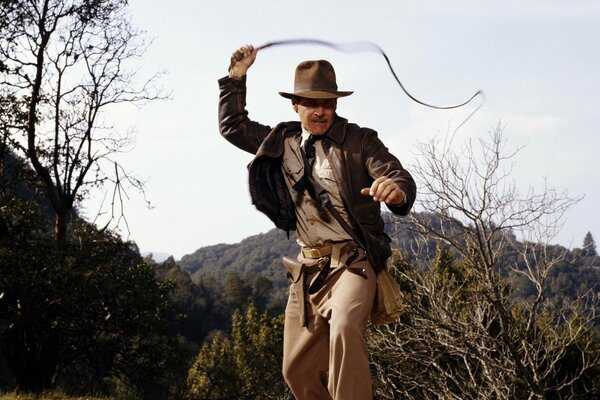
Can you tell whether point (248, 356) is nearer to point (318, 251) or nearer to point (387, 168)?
point (318, 251)

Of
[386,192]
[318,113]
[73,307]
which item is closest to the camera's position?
[386,192]

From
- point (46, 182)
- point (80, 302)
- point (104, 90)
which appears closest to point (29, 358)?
point (80, 302)

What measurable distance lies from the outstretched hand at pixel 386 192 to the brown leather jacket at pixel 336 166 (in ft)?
0.24

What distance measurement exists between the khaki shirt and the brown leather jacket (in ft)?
0.13

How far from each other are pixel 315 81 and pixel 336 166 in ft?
1.50

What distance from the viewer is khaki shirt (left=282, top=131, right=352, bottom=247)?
14.7 ft

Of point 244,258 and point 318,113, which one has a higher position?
point 244,258

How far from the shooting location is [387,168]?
4.37 m

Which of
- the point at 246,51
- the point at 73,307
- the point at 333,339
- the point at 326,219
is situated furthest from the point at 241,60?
the point at 73,307

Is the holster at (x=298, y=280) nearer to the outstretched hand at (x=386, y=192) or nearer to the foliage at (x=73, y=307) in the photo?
the outstretched hand at (x=386, y=192)

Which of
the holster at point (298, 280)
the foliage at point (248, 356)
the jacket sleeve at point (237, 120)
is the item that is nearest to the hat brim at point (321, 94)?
the jacket sleeve at point (237, 120)

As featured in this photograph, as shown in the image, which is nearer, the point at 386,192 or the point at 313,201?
the point at 386,192

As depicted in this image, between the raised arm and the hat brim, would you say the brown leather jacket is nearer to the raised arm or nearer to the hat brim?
the raised arm

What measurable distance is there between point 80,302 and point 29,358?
4.09 ft
